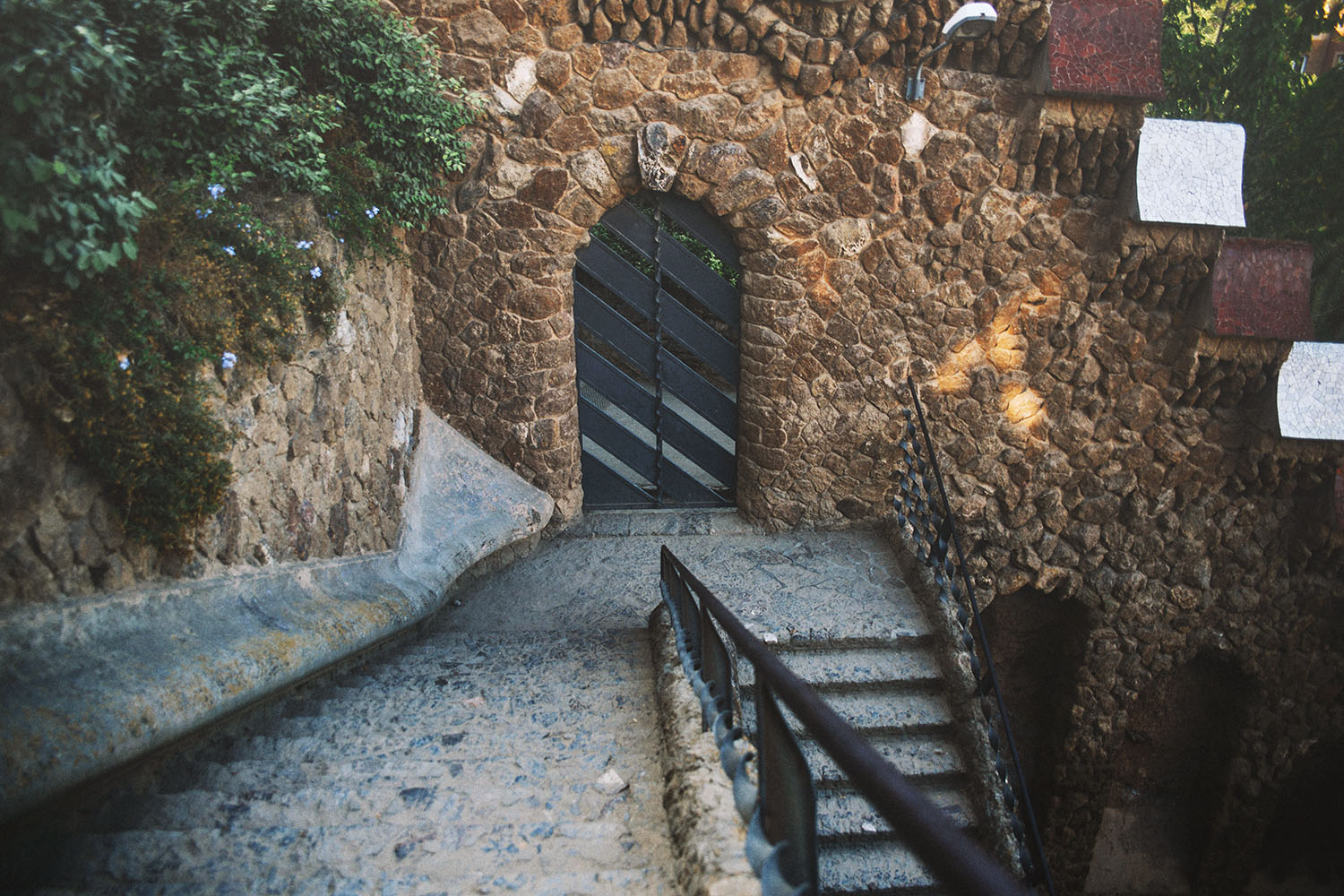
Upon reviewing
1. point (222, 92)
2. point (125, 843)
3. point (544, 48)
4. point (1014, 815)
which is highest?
point (544, 48)

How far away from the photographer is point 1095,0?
15.2 feet

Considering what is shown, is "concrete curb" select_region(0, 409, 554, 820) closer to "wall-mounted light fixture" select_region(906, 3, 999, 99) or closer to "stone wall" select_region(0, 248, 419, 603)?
"stone wall" select_region(0, 248, 419, 603)

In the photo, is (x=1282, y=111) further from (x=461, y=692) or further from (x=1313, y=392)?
(x=461, y=692)

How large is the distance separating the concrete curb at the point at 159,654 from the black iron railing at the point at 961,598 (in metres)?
2.93

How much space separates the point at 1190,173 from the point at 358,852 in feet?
18.9

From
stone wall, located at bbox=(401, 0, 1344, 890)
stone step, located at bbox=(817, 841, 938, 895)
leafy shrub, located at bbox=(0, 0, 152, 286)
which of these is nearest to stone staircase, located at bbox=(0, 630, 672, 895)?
stone step, located at bbox=(817, 841, 938, 895)

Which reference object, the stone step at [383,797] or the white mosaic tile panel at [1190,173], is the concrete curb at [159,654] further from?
the white mosaic tile panel at [1190,173]

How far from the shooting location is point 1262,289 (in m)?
4.91

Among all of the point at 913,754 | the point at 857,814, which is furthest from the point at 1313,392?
the point at 857,814

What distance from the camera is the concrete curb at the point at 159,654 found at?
1799 millimetres

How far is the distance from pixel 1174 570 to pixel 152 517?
650 centimetres

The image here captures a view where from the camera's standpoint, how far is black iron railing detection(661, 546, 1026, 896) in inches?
35.5

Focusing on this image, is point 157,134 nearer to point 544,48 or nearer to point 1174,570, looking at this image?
point 544,48

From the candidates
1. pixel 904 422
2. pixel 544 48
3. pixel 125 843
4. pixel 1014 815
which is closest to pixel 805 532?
pixel 904 422
